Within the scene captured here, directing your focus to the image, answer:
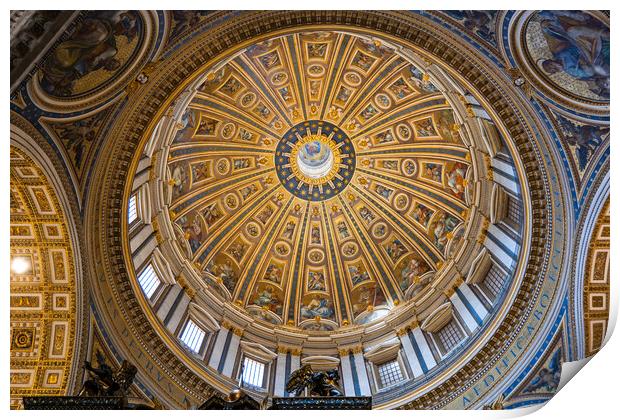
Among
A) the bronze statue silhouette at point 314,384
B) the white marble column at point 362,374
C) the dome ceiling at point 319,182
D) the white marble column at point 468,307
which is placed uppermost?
the dome ceiling at point 319,182

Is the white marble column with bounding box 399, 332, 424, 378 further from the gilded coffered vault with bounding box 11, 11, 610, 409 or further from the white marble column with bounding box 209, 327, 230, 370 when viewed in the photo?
the white marble column with bounding box 209, 327, 230, 370

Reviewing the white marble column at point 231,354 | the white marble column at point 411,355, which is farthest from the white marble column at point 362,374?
the white marble column at point 231,354

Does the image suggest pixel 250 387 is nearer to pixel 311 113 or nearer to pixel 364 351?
pixel 364 351

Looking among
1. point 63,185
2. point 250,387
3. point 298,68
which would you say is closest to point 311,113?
point 298,68

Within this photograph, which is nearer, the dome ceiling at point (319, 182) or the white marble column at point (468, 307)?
the white marble column at point (468, 307)

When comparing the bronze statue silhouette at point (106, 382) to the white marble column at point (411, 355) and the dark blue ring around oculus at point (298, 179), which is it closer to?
the white marble column at point (411, 355)

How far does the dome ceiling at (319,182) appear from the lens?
27531 millimetres

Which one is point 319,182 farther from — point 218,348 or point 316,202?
point 218,348

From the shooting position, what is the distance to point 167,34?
15.8 metres

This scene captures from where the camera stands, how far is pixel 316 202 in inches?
1336

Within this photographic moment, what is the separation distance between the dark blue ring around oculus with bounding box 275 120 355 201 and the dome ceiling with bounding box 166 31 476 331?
61 mm

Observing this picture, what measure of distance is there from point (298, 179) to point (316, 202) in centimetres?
161

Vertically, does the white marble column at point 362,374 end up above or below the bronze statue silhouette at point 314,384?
above

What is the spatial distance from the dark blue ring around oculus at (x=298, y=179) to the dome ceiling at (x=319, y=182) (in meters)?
0.06
